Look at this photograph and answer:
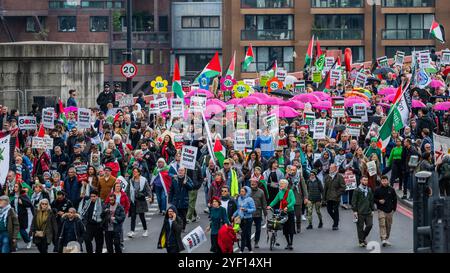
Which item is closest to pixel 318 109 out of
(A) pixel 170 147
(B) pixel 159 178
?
(A) pixel 170 147

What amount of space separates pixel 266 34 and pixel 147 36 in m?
7.47

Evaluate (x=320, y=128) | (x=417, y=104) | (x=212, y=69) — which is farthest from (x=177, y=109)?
(x=212, y=69)

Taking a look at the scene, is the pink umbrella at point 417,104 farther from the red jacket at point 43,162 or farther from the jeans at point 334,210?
the red jacket at point 43,162

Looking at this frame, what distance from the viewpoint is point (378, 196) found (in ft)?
84.1

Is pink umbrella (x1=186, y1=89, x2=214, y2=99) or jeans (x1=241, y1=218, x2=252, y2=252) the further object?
pink umbrella (x1=186, y1=89, x2=214, y2=99)

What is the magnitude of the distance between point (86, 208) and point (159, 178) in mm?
4817

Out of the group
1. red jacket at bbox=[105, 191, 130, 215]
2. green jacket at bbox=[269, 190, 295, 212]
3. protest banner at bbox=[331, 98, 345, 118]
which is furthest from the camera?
protest banner at bbox=[331, 98, 345, 118]

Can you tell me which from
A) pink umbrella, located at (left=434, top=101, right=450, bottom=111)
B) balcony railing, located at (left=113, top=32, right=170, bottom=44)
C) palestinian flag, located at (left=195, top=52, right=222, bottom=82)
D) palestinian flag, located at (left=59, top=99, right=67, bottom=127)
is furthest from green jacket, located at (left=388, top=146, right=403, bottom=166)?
balcony railing, located at (left=113, top=32, right=170, bottom=44)

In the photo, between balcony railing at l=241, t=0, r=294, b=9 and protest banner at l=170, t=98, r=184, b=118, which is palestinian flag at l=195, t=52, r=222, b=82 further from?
balcony railing at l=241, t=0, r=294, b=9

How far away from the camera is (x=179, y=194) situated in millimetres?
27531

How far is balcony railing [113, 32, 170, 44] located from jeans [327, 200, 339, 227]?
188ft

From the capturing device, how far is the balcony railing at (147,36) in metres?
84.4

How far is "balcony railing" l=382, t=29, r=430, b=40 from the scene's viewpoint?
8075 cm

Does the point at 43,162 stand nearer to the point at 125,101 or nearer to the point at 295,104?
the point at 125,101
